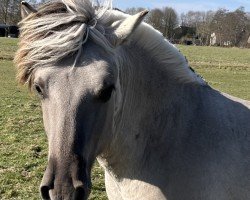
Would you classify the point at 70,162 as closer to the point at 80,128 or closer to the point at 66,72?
the point at 80,128

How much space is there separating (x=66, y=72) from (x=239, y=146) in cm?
150

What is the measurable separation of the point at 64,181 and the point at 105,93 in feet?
2.06

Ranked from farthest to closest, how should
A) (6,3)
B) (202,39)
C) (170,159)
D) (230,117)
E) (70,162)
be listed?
(202,39) < (6,3) < (230,117) < (170,159) < (70,162)

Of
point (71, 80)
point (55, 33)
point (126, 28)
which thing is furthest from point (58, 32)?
point (126, 28)

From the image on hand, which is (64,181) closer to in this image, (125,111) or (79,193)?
(79,193)

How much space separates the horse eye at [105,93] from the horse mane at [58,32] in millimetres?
277

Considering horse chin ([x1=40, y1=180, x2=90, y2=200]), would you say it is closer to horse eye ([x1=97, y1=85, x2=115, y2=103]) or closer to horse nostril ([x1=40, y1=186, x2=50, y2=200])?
horse nostril ([x1=40, y1=186, x2=50, y2=200])

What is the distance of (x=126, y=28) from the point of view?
274cm

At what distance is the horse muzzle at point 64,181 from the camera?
7.86 ft

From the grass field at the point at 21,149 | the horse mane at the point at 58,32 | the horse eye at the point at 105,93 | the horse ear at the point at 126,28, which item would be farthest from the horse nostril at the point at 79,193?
the grass field at the point at 21,149

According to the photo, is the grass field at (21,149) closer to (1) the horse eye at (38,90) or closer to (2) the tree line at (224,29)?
(1) the horse eye at (38,90)

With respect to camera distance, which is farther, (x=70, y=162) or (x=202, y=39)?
(x=202, y=39)

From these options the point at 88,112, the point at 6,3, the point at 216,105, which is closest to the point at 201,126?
Answer: the point at 216,105

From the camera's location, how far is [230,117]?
127 inches
